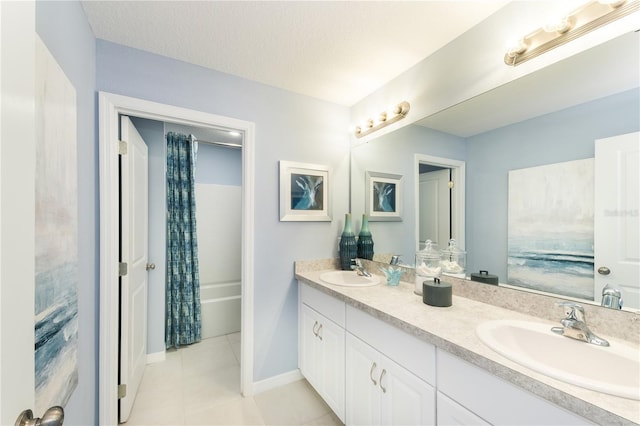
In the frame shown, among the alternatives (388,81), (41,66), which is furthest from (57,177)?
(388,81)

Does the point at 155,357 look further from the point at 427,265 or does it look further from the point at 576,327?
the point at 576,327

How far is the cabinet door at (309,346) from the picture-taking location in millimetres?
1911

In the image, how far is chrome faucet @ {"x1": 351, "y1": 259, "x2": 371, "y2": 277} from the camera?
2.05m

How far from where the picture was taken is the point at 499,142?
141 cm

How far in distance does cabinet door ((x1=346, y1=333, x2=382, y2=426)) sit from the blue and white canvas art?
2.68ft

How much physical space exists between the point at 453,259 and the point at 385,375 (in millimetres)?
777

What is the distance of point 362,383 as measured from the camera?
56.7 inches

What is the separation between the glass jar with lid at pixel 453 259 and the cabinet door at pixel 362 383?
2.22 ft

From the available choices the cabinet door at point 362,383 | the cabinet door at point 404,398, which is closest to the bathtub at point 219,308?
the cabinet door at point 362,383

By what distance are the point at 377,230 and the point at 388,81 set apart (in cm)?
116

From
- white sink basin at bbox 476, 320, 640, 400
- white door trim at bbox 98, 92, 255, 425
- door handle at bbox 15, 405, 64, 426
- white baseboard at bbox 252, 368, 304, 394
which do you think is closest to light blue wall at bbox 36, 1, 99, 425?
white door trim at bbox 98, 92, 255, 425

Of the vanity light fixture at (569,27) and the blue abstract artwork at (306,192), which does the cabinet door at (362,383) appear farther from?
the vanity light fixture at (569,27)

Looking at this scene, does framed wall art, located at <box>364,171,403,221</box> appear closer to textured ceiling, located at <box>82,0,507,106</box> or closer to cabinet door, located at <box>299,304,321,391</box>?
textured ceiling, located at <box>82,0,507,106</box>

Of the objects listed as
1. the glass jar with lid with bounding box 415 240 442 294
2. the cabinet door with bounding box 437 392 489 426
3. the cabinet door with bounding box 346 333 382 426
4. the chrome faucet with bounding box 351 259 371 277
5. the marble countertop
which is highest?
the glass jar with lid with bounding box 415 240 442 294
